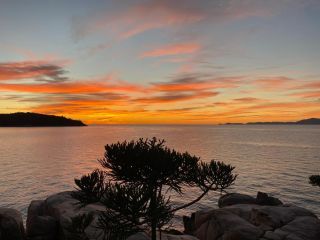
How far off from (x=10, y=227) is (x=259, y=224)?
47.9ft

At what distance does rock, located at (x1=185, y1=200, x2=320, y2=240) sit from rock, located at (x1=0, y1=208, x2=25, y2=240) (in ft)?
35.2

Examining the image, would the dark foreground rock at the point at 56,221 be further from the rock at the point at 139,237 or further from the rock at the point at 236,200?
the rock at the point at 236,200

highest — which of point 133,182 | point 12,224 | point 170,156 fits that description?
point 170,156

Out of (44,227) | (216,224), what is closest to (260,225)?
(216,224)

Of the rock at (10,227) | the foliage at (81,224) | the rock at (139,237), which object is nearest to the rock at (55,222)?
the rock at (10,227)

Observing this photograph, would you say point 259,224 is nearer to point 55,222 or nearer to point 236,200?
point 236,200

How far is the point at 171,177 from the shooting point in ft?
33.4

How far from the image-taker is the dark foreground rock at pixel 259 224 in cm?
1703

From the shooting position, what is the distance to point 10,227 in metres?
19.2

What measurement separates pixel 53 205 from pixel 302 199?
30879 mm

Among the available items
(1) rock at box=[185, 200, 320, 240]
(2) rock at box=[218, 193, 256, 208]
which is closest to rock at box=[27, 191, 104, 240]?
(1) rock at box=[185, 200, 320, 240]

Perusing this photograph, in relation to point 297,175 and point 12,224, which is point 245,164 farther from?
point 12,224

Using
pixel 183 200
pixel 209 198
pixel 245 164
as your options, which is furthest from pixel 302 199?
pixel 245 164

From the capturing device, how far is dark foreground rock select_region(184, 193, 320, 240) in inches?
671
